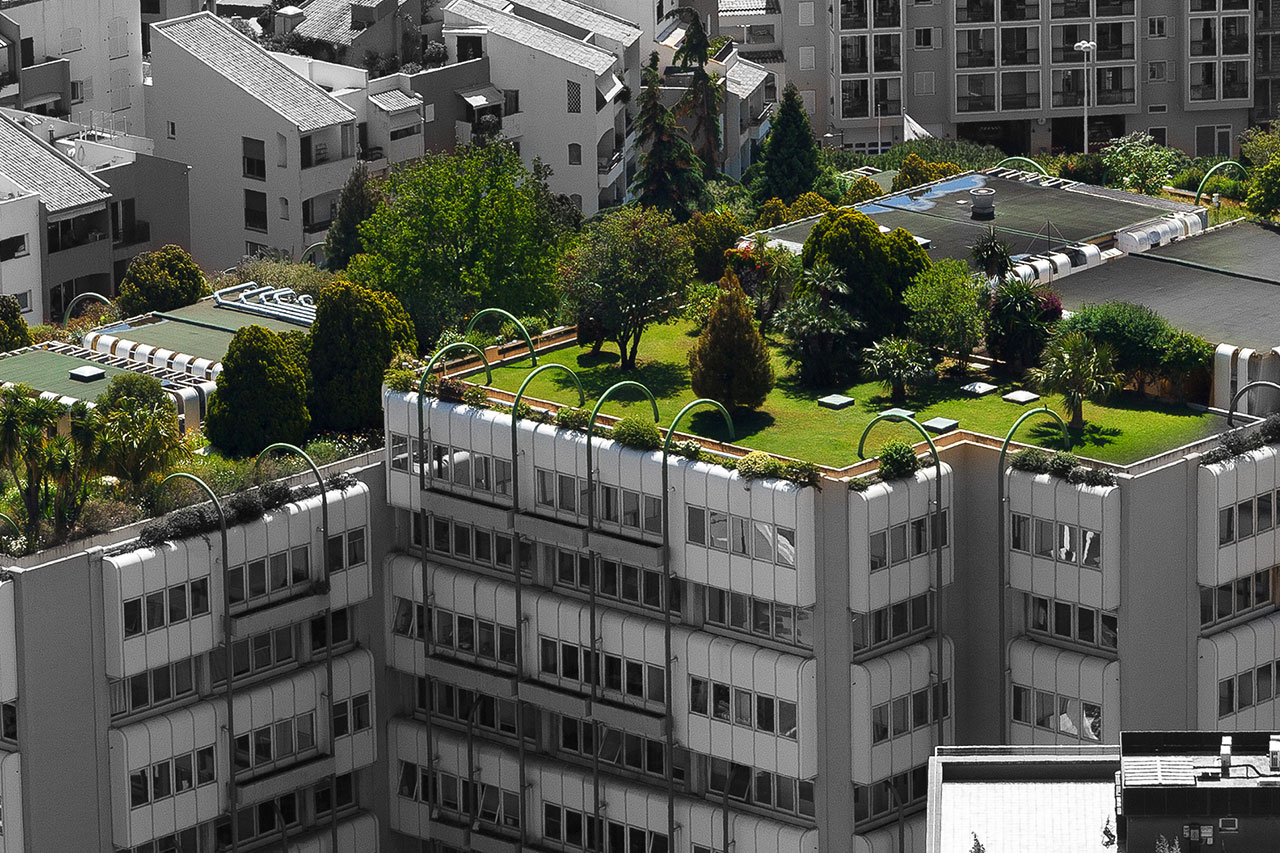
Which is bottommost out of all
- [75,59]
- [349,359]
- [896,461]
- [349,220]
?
[896,461]

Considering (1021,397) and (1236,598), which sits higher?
(1021,397)

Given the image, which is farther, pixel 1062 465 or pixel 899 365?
pixel 899 365

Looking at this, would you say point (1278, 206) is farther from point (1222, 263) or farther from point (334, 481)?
point (334, 481)

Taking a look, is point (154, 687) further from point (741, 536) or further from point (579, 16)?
point (579, 16)

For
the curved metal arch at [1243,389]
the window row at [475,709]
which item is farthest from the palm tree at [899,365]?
the window row at [475,709]

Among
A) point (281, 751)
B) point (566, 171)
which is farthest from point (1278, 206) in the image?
point (566, 171)

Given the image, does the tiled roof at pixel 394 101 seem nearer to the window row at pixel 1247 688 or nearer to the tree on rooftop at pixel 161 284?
the tree on rooftop at pixel 161 284

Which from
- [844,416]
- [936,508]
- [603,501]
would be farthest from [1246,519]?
[603,501]
